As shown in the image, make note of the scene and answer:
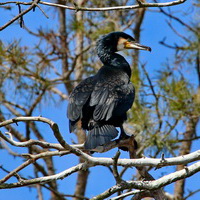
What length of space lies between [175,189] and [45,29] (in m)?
2.17

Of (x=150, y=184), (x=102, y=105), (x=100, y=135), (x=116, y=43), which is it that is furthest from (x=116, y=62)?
(x=150, y=184)

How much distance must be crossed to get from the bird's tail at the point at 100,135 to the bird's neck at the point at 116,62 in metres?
0.77

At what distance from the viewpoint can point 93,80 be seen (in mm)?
3492

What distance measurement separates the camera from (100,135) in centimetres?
295

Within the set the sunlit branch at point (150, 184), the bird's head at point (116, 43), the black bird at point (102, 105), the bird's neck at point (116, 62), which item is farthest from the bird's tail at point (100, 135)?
the bird's head at point (116, 43)

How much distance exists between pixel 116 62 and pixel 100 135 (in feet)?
3.36

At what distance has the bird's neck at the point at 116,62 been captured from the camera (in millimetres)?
3804

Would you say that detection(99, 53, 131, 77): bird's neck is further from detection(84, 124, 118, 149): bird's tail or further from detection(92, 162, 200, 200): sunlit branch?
detection(92, 162, 200, 200): sunlit branch

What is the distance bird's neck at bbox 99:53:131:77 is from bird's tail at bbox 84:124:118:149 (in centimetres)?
77

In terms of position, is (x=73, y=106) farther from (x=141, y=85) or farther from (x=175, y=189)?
(x=175, y=189)

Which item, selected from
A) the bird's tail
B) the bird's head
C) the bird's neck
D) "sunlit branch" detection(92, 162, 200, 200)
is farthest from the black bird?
"sunlit branch" detection(92, 162, 200, 200)

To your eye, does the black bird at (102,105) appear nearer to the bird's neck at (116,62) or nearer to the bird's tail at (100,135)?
the bird's tail at (100,135)

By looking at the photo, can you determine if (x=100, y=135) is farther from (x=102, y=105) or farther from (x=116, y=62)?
(x=116, y=62)

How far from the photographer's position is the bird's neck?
3.80 meters
